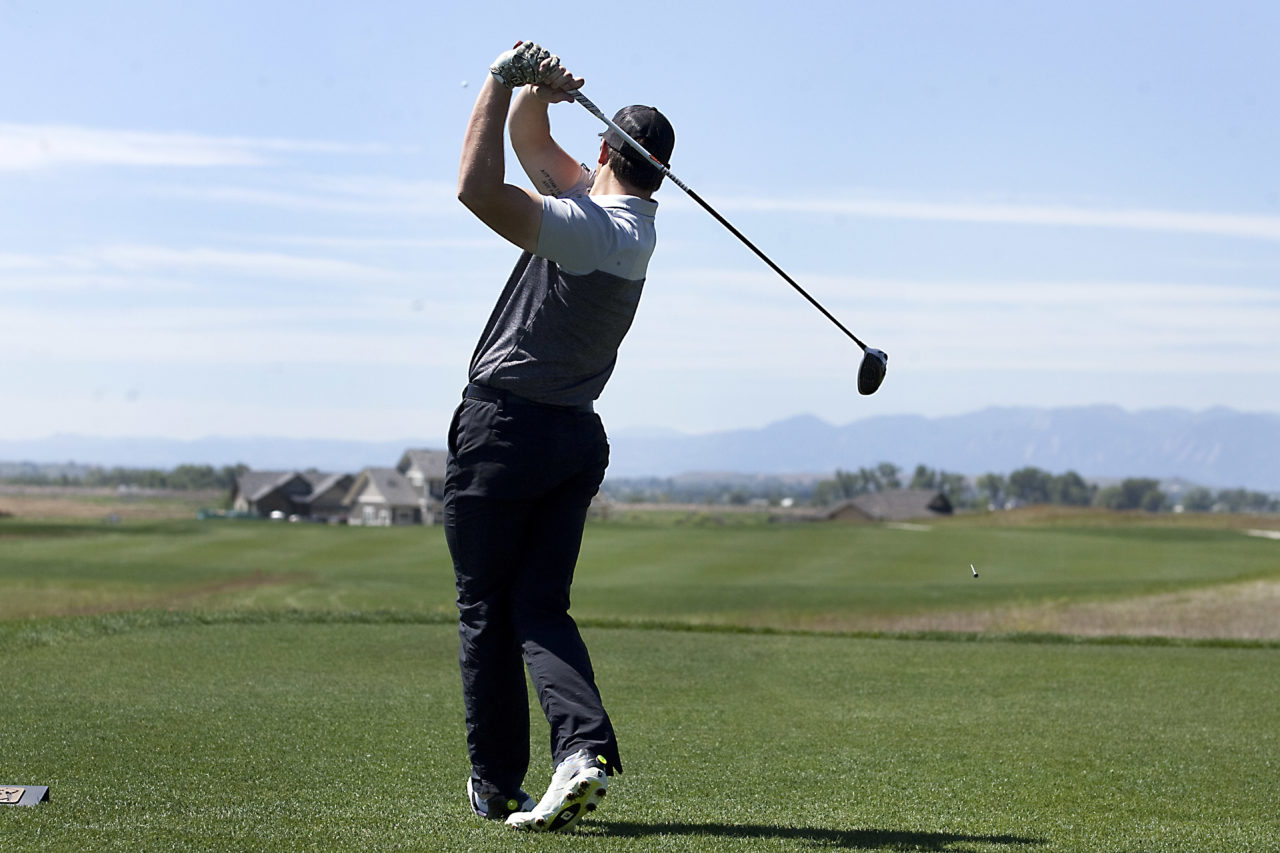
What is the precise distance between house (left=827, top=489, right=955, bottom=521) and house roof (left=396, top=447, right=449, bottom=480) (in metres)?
35.3

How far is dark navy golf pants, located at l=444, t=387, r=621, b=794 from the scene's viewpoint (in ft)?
13.1

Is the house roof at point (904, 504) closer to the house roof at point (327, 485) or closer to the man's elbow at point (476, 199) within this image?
the house roof at point (327, 485)

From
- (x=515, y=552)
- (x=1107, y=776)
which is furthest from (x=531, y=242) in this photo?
(x=1107, y=776)

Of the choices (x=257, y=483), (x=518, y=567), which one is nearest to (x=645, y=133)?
(x=518, y=567)

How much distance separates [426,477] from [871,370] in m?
100

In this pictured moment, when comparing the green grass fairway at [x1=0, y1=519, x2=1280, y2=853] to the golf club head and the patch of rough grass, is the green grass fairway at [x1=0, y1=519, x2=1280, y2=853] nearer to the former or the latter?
the golf club head

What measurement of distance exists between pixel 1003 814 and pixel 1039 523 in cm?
5458

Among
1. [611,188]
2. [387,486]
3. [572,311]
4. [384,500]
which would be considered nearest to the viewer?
[572,311]

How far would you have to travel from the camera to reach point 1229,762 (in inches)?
225

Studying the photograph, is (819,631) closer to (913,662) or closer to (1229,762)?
(913,662)

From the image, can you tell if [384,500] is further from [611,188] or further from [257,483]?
[611,188]

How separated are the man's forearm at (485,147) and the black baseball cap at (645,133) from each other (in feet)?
1.21

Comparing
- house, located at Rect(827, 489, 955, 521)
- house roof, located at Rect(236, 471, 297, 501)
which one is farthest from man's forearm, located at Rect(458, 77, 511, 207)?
house, located at Rect(827, 489, 955, 521)

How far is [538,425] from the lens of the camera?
401 cm
